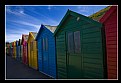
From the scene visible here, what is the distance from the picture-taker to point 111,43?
18.7ft

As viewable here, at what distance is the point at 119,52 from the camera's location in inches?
206

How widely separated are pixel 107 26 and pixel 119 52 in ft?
3.80

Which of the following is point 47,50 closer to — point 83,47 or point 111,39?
point 83,47

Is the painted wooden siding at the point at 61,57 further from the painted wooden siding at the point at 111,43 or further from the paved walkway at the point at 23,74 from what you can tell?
the painted wooden siding at the point at 111,43

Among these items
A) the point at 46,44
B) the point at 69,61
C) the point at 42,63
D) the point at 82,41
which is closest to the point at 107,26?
the point at 82,41

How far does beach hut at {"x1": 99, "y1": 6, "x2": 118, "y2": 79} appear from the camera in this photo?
5.56m

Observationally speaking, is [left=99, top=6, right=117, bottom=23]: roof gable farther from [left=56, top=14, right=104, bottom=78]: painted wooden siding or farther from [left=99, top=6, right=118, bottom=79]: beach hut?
[left=56, top=14, right=104, bottom=78]: painted wooden siding

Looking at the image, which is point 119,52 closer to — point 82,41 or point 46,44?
point 82,41

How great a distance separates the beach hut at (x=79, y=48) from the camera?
635 cm

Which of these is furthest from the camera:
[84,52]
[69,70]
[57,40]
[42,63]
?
[42,63]

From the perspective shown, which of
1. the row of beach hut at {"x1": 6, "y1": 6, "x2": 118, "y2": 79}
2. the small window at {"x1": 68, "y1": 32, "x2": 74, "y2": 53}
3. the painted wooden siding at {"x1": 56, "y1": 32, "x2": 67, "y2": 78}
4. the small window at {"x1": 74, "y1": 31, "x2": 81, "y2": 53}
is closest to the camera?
the row of beach hut at {"x1": 6, "y1": 6, "x2": 118, "y2": 79}

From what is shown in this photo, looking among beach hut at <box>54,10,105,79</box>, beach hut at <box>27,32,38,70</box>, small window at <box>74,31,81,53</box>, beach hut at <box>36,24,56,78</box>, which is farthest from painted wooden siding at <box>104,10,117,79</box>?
beach hut at <box>27,32,38,70</box>

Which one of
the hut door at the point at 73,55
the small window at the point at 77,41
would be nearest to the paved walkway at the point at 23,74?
the hut door at the point at 73,55

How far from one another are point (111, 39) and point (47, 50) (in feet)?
21.6
